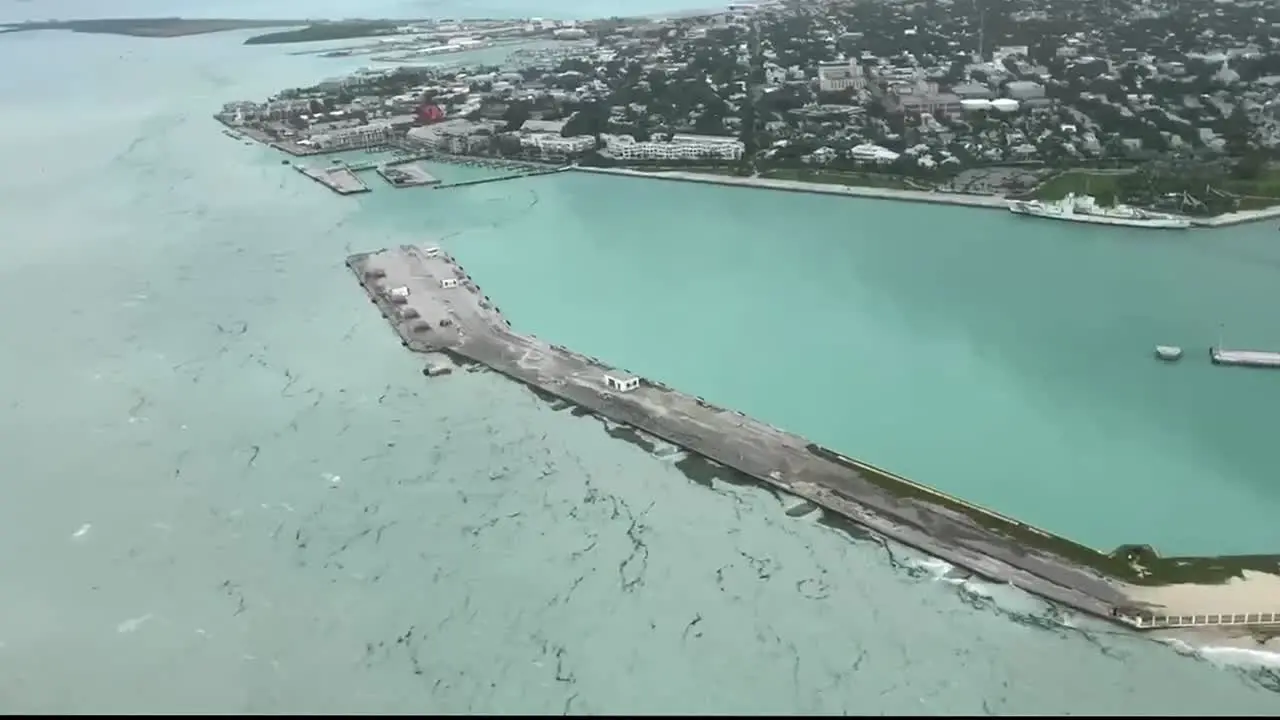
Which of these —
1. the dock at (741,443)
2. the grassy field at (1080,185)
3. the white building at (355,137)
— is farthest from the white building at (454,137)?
the grassy field at (1080,185)

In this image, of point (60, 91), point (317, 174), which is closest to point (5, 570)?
point (317, 174)

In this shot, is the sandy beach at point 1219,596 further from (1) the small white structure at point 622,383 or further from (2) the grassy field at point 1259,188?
(2) the grassy field at point 1259,188

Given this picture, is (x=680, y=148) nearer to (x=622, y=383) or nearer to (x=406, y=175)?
(x=406, y=175)

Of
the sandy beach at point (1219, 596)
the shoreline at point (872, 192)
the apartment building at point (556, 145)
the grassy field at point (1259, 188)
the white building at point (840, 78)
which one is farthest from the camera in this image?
the white building at point (840, 78)

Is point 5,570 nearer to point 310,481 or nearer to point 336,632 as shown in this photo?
point 310,481

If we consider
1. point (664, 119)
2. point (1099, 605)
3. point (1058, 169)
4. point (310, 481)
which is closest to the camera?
point (1099, 605)

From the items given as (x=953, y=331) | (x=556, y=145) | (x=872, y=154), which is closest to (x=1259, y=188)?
(x=872, y=154)
